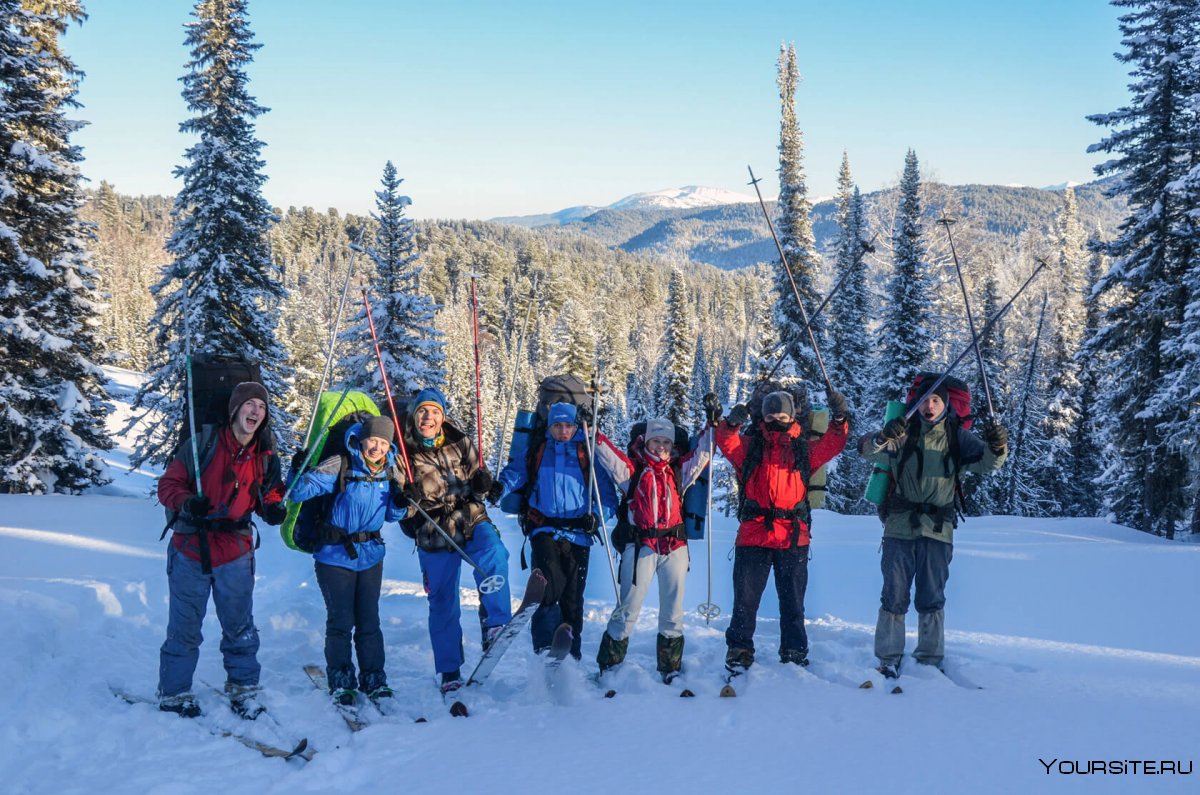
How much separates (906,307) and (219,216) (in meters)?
21.6

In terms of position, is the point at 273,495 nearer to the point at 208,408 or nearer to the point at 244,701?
the point at 208,408

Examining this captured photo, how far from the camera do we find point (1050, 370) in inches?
1410

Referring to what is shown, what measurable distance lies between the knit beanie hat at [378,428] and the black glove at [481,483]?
74 cm

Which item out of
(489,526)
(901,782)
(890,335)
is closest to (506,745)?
(489,526)

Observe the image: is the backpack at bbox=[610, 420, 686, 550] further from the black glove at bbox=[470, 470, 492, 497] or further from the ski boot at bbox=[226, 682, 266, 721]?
the ski boot at bbox=[226, 682, 266, 721]

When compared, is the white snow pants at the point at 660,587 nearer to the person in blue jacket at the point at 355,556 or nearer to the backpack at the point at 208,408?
the person in blue jacket at the point at 355,556

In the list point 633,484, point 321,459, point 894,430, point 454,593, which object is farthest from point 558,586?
point 894,430

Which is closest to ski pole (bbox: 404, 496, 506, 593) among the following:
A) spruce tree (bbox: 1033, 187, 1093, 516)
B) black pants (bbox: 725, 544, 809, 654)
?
black pants (bbox: 725, 544, 809, 654)

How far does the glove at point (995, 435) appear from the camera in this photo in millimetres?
5352

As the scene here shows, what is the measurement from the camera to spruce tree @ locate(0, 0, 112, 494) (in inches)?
580

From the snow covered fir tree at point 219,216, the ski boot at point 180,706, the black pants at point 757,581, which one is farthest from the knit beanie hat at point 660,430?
the snow covered fir tree at point 219,216

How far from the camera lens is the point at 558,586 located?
590 centimetres

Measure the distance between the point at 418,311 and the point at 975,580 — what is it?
17.3 meters

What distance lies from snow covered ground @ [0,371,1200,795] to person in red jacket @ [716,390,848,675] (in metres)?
0.48
